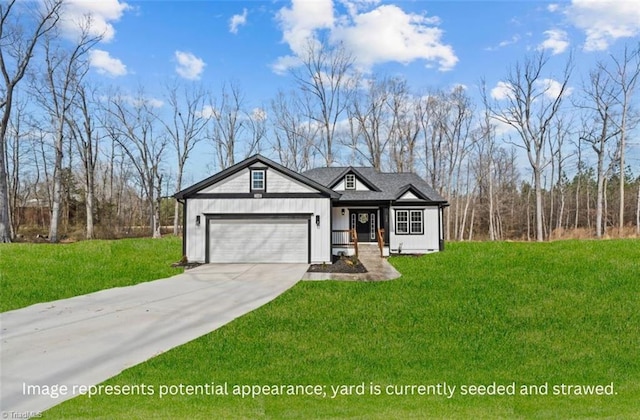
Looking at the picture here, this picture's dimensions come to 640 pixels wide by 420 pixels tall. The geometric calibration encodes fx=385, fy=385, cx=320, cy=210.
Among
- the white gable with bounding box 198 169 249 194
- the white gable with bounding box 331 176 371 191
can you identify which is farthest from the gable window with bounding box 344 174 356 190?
the white gable with bounding box 198 169 249 194

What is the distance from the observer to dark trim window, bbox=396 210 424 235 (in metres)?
19.0

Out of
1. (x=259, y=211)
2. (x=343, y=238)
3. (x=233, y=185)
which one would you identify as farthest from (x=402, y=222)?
(x=233, y=185)

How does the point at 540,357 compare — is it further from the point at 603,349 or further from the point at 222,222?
the point at 222,222

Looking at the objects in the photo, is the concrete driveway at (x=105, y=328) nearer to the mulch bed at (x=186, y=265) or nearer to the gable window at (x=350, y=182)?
the mulch bed at (x=186, y=265)

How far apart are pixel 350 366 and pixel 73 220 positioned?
3891 centimetres

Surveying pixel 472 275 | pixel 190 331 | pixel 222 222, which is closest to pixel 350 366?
pixel 190 331

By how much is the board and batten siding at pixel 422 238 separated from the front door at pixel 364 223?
114 cm

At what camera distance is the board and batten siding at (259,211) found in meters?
15.2

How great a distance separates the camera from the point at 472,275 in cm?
1194

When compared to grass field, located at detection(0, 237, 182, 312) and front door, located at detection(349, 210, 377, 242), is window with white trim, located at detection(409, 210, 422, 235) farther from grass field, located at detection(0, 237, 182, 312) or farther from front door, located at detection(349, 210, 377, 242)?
grass field, located at detection(0, 237, 182, 312)

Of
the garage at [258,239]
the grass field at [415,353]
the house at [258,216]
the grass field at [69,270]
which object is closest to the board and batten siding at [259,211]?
the house at [258,216]

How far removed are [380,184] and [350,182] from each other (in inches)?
82.6

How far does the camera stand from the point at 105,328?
22.5 ft

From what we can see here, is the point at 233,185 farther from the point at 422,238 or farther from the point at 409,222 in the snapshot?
the point at 422,238
